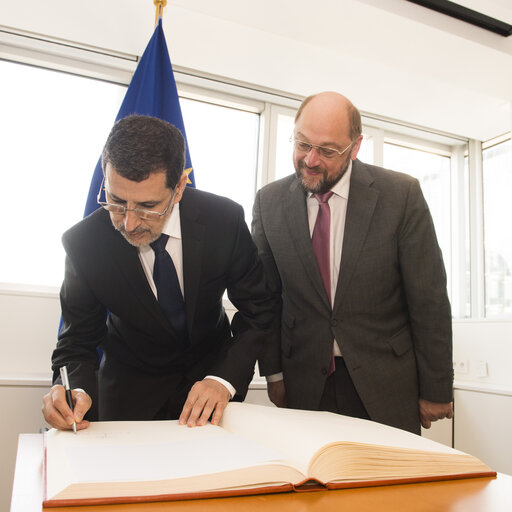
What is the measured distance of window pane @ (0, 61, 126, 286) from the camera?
3.13m

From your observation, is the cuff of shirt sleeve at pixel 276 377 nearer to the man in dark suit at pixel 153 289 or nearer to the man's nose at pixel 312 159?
the man in dark suit at pixel 153 289

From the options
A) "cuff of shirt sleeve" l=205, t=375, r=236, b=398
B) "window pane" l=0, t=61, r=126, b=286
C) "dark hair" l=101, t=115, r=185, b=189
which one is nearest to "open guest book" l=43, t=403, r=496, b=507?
"cuff of shirt sleeve" l=205, t=375, r=236, b=398

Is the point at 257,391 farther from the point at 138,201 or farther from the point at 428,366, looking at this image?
the point at 138,201

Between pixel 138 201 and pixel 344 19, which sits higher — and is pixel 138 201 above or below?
below

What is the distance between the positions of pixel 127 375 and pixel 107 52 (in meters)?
2.49

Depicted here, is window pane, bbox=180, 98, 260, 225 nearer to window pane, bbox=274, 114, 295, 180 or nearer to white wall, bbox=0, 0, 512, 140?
window pane, bbox=274, 114, 295, 180

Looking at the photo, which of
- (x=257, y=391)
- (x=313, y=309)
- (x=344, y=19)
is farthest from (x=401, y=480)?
(x=344, y=19)

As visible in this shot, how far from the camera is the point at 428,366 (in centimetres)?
155

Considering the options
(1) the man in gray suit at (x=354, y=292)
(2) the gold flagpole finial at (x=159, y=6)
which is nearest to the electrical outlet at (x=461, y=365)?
(1) the man in gray suit at (x=354, y=292)

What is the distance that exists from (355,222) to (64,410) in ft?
3.09

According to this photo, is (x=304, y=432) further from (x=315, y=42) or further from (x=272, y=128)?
(x=272, y=128)

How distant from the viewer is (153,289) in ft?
4.69

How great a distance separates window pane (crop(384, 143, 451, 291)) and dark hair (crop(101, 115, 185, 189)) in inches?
133

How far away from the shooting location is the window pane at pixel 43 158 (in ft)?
10.3
